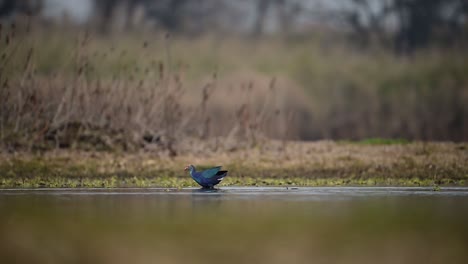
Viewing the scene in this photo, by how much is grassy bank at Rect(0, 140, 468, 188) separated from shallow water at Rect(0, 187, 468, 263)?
52.7 inches

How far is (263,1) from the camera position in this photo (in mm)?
27484

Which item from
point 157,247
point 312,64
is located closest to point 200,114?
point 312,64

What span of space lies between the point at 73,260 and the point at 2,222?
2664 mm

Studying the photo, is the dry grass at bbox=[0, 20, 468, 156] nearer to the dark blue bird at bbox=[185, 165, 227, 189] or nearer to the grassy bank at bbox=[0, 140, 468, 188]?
the grassy bank at bbox=[0, 140, 468, 188]

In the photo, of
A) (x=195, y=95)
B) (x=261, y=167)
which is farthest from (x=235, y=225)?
(x=195, y=95)

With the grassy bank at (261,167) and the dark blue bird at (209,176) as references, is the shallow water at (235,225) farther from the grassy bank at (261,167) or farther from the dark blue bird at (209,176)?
the grassy bank at (261,167)

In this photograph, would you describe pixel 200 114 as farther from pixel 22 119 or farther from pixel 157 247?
pixel 157 247

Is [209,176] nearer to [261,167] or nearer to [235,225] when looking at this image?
[235,225]

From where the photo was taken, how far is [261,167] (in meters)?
18.5

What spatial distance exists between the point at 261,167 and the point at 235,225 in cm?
745

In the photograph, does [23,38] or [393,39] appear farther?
[393,39]

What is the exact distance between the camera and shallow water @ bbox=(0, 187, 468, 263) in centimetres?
933

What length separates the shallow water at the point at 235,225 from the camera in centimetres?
933

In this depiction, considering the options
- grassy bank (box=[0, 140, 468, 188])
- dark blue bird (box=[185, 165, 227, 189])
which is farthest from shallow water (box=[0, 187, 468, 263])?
grassy bank (box=[0, 140, 468, 188])
